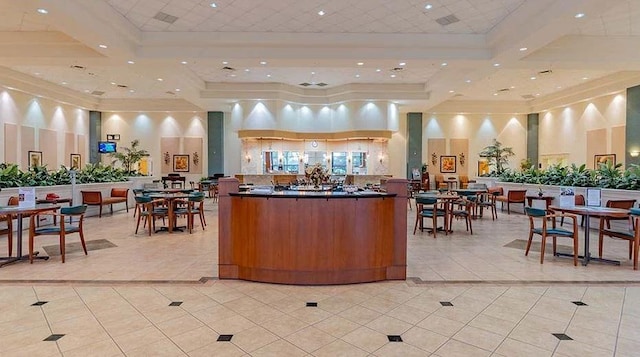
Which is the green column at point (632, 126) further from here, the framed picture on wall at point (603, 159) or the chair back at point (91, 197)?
the chair back at point (91, 197)

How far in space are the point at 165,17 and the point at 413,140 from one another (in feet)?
43.0

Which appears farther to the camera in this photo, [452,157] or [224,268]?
[452,157]

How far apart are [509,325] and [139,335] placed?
3.31m

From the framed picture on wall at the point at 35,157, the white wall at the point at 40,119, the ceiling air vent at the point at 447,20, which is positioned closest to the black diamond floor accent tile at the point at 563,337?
the ceiling air vent at the point at 447,20

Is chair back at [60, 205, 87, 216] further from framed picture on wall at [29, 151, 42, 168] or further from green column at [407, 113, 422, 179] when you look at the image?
green column at [407, 113, 422, 179]

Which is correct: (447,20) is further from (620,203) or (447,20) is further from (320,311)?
(320,311)

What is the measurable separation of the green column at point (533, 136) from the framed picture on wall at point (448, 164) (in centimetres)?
373

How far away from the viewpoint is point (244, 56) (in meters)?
9.09

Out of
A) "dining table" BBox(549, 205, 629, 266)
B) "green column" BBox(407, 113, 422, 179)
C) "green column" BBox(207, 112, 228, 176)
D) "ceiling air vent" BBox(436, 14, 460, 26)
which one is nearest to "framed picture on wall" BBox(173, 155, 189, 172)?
"green column" BBox(207, 112, 228, 176)

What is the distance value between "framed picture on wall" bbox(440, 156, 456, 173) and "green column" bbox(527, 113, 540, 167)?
12.3 feet

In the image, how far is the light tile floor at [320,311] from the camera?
9.82 ft

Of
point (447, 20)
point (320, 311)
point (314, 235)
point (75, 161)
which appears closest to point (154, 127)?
point (75, 161)

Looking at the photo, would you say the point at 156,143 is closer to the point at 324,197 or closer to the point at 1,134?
the point at 1,134

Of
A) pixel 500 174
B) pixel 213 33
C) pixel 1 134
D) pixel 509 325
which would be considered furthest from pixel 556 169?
pixel 1 134
